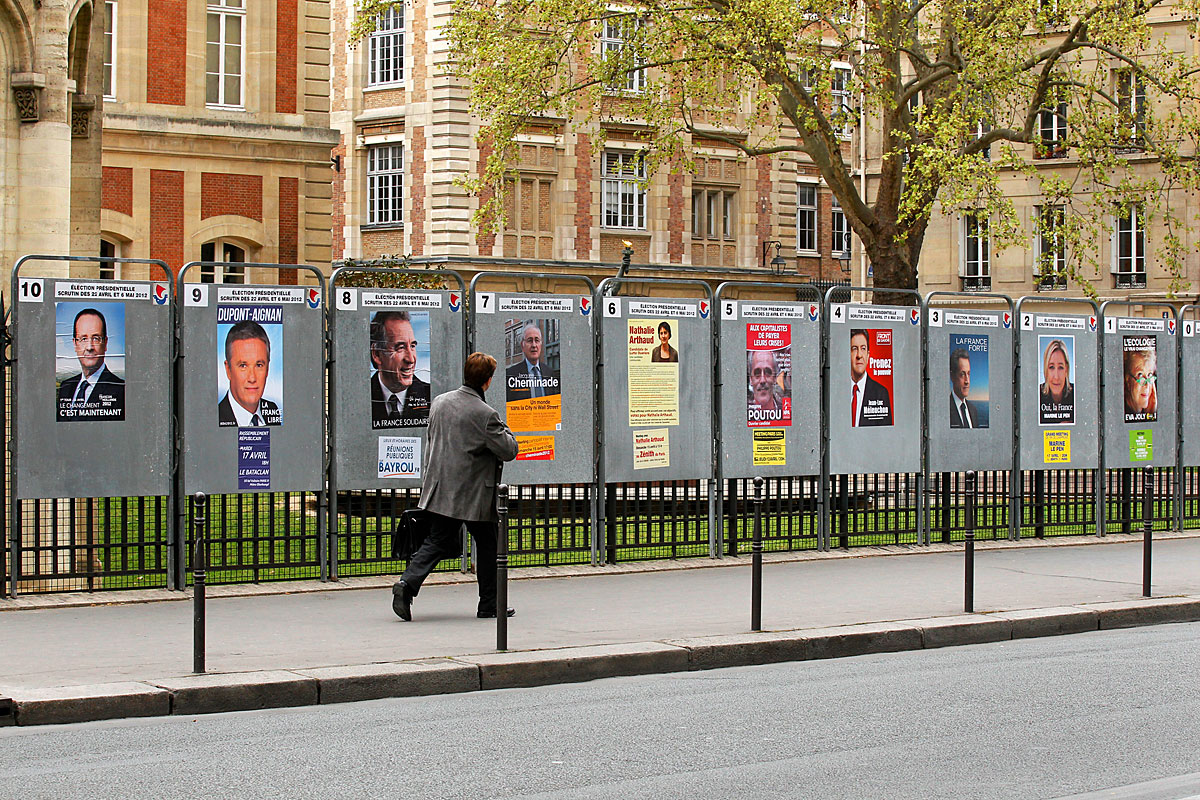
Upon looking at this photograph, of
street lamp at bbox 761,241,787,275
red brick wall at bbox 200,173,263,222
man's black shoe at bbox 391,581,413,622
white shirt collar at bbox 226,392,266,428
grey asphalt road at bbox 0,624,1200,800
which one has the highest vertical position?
street lamp at bbox 761,241,787,275

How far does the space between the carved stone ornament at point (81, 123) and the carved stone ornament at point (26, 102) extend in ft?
7.84

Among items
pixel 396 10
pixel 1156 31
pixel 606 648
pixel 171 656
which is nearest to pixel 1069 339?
pixel 606 648

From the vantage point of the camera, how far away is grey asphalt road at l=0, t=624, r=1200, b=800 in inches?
274

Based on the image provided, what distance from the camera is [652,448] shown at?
594 inches

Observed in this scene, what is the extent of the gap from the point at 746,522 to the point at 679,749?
26.8ft

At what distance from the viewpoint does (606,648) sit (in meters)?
10.3

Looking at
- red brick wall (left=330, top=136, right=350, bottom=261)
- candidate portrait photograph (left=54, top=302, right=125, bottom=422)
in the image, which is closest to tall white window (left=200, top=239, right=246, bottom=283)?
candidate portrait photograph (left=54, top=302, right=125, bottom=422)

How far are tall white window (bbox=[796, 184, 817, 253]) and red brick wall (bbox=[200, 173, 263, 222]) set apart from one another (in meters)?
31.4

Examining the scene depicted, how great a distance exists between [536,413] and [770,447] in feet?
8.85

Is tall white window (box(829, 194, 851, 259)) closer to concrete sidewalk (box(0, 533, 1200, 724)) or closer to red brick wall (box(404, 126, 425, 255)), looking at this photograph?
red brick wall (box(404, 126, 425, 255))

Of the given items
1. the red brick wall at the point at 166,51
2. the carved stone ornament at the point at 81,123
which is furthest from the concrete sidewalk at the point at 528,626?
the red brick wall at the point at 166,51

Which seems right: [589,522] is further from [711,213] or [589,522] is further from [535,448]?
[711,213]

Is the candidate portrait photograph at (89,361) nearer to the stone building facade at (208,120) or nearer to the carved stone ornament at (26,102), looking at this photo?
the carved stone ornament at (26,102)

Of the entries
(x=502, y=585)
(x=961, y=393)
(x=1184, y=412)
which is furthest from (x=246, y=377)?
(x=1184, y=412)
